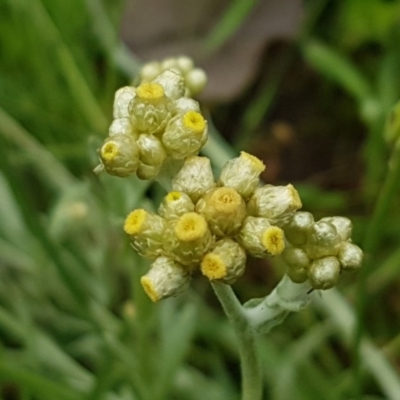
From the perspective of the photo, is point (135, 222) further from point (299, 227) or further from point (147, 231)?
point (299, 227)

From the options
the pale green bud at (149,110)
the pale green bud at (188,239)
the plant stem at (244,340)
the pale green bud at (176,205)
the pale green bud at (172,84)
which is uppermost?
the pale green bud at (172,84)

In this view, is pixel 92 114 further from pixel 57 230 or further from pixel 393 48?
pixel 393 48

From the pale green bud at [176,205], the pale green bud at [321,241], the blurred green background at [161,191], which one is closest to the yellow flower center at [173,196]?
the pale green bud at [176,205]

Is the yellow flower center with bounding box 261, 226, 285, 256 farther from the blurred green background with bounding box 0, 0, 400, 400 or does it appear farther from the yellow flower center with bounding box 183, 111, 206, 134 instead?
the blurred green background with bounding box 0, 0, 400, 400

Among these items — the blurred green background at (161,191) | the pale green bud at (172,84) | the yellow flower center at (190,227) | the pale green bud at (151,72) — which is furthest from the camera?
the blurred green background at (161,191)

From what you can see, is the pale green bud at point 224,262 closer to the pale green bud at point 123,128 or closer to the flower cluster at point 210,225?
the flower cluster at point 210,225

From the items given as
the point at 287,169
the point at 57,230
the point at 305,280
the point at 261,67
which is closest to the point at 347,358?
the point at 287,169

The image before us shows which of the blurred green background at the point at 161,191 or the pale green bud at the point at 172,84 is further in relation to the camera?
the blurred green background at the point at 161,191

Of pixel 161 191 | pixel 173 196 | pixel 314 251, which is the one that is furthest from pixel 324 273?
pixel 161 191
